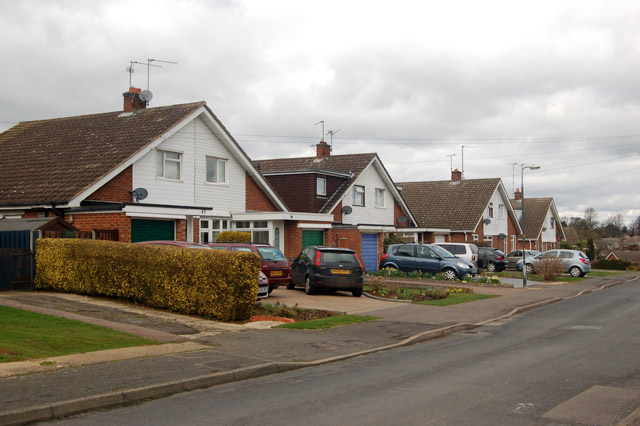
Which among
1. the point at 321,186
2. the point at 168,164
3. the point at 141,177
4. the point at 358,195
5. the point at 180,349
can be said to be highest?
the point at 168,164

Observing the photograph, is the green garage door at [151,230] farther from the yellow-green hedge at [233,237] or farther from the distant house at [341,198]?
the distant house at [341,198]

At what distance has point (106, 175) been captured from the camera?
68.7 feet

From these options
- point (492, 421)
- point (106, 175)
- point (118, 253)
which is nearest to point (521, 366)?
point (492, 421)

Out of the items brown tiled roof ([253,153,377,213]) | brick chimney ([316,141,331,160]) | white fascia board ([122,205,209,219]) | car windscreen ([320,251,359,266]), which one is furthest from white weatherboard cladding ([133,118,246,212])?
brick chimney ([316,141,331,160])

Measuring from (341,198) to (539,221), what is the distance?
109 feet

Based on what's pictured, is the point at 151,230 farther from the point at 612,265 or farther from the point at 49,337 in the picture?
the point at 612,265

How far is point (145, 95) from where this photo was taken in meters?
27.6

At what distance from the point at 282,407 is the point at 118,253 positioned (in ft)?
31.2

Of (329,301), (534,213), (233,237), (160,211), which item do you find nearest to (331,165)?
(233,237)

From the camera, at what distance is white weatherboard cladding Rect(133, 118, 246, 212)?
914 inches

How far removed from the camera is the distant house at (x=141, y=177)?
67.4 feet

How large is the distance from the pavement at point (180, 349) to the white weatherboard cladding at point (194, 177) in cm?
725

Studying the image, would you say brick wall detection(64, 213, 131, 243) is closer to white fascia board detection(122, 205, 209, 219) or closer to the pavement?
white fascia board detection(122, 205, 209, 219)

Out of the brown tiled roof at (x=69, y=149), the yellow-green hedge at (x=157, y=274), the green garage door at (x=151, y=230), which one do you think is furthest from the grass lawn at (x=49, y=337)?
the brown tiled roof at (x=69, y=149)
